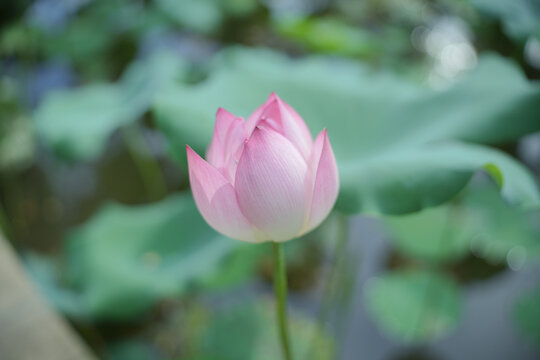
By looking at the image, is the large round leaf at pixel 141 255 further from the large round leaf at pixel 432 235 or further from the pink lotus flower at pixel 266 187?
the large round leaf at pixel 432 235

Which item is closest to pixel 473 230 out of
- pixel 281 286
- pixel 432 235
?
pixel 432 235

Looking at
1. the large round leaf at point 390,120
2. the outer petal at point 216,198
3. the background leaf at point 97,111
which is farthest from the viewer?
the background leaf at point 97,111

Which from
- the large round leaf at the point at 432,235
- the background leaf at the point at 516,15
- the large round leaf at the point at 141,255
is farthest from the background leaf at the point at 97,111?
the large round leaf at the point at 432,235

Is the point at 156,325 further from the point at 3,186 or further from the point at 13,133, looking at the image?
the point at 3,186

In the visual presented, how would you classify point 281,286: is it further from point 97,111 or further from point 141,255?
point 97,111

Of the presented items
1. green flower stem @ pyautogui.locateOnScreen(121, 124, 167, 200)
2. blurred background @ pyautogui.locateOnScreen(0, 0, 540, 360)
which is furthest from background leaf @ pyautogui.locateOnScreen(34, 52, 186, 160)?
green flower stem @ pyautogui.locateOnScreen(121, 124, 167, 200)

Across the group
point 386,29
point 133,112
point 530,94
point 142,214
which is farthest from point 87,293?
point 386,29
